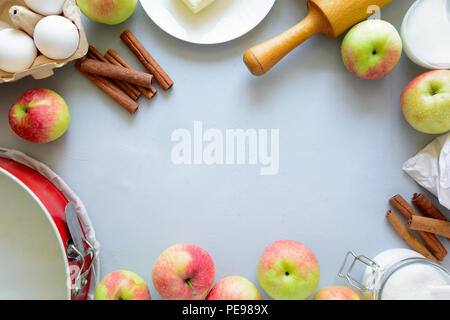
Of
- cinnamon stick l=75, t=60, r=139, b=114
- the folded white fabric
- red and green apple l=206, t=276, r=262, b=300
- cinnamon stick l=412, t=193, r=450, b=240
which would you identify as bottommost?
red and green apple l=206, t=276, r=262, b=300

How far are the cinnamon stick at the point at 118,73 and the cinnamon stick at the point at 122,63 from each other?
0.01 m

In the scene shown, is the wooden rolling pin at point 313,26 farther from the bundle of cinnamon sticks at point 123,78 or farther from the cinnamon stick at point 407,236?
the cinnamon stick at point 407,236

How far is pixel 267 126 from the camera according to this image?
79cm

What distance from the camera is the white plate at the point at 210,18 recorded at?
768 mm

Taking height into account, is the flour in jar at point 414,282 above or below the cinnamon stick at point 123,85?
below

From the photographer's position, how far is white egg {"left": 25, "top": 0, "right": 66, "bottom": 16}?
67 centimetres

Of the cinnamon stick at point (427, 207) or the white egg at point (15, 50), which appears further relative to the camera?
the cinnamon stick at point (427, 207)

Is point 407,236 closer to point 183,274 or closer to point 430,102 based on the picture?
point 430,102

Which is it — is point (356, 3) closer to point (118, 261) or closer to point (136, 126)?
point (136, 126)

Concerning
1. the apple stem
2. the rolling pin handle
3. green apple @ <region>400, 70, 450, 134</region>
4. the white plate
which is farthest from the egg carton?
green apple @ <region>400, 70, 450, 134</region>

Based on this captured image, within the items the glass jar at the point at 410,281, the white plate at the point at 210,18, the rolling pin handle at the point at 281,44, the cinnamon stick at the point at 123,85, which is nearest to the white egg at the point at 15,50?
the cinnamon stick at the point at 123,85

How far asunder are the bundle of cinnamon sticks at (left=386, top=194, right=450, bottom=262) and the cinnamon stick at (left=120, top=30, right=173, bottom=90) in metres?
0.52

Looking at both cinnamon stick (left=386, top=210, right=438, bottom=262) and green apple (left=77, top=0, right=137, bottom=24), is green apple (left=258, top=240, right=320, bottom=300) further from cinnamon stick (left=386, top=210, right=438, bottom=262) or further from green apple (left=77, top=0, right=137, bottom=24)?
green apple (left=77, top=0, right=137, bottom=24)

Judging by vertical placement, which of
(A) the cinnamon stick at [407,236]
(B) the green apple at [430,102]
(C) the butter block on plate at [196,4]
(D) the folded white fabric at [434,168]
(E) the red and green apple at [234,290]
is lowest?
(E) the red and green apple at [234,290]
